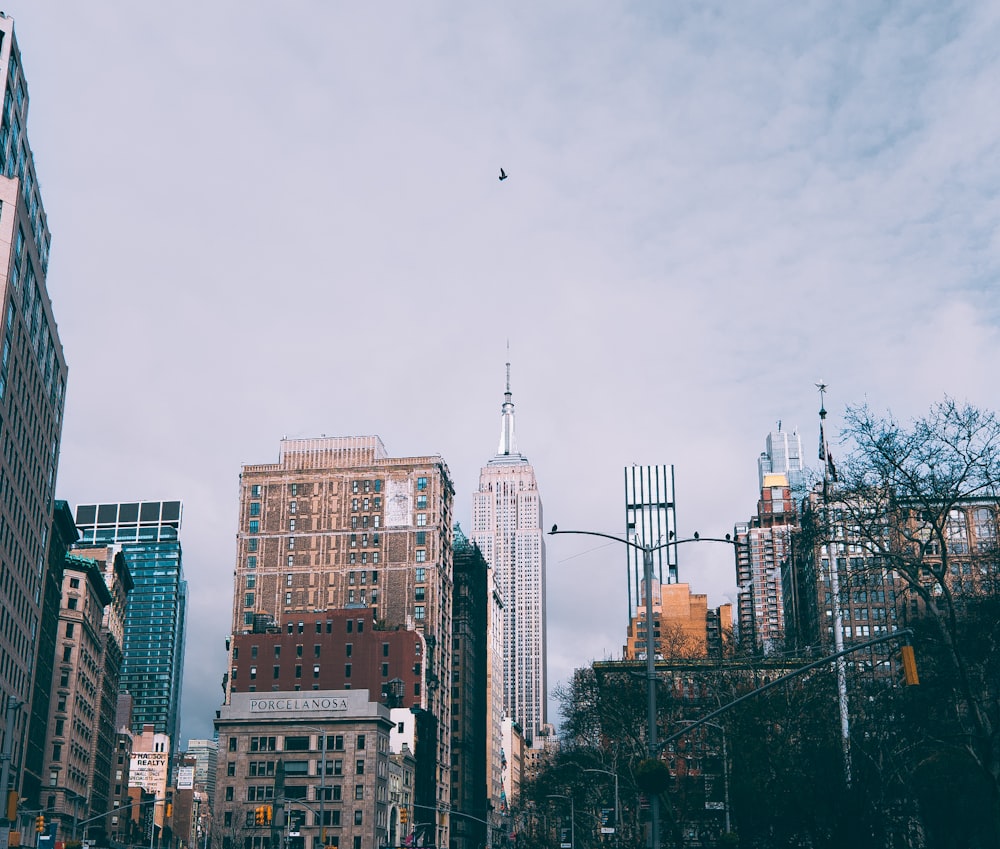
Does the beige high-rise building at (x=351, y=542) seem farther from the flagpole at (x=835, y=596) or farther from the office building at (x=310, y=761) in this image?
the flagpole at (x=835, y=596)

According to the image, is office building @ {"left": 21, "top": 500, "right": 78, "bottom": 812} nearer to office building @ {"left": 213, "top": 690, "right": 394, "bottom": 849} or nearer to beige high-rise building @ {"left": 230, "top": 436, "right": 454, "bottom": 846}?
office building @ {"left": 213, "top": 690, "right": 394, "bottom": 849}

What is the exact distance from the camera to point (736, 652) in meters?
84.3

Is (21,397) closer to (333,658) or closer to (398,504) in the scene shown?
(333,658)

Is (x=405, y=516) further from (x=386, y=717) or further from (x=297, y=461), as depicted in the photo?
(x=386, y=717)

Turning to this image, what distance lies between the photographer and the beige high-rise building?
168m

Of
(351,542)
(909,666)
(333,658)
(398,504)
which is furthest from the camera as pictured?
(398,504)

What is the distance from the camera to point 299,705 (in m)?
131

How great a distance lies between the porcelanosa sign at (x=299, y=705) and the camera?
131 metres

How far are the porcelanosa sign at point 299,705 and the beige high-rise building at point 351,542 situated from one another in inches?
1217

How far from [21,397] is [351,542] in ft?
279

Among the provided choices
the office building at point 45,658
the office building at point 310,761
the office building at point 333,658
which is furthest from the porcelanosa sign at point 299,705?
the office building at point 45,658

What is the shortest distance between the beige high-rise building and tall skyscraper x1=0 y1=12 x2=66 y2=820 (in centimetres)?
6384

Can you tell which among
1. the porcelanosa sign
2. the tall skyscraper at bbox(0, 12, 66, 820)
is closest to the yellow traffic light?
the tall skyscraper at bbox(0, 12, 66, 820)

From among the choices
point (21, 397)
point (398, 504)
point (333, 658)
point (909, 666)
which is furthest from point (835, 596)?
point (398, 504)
